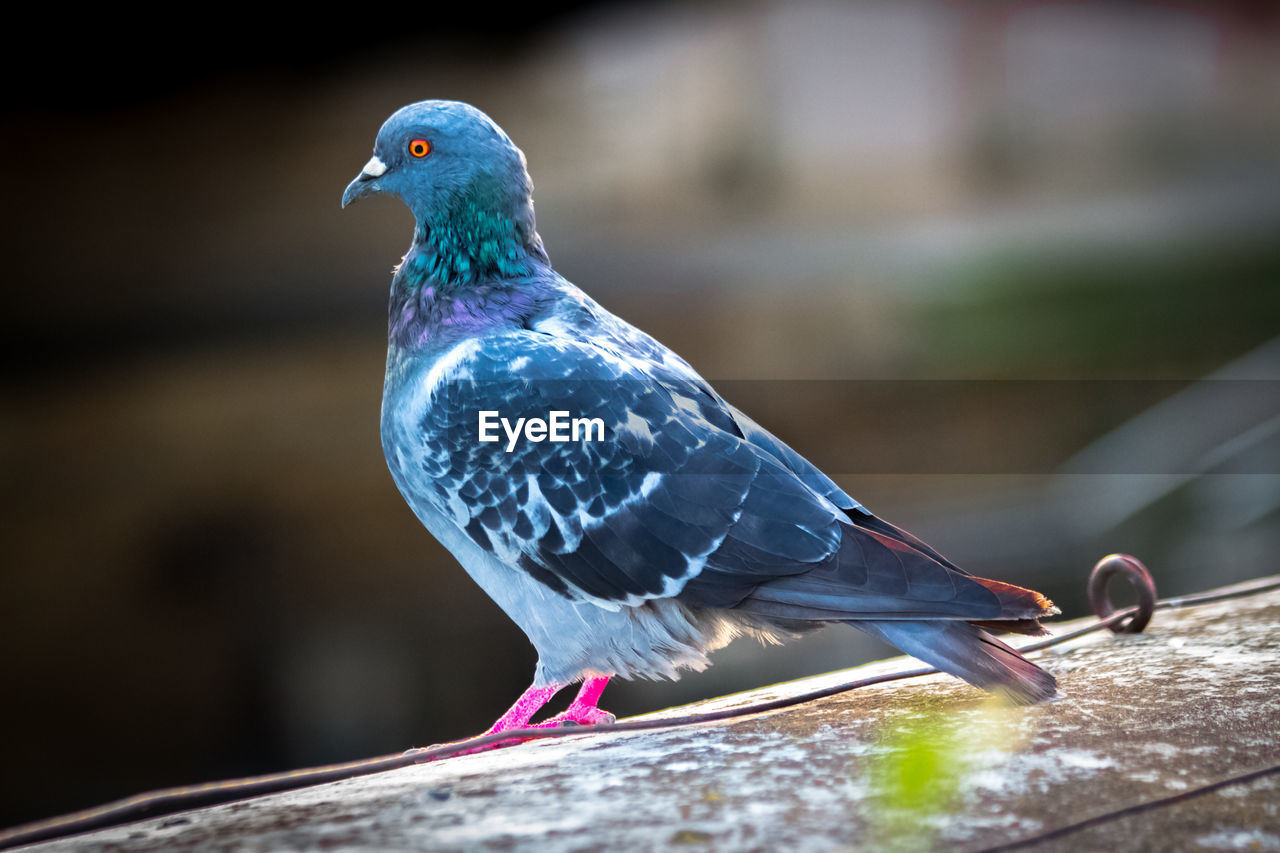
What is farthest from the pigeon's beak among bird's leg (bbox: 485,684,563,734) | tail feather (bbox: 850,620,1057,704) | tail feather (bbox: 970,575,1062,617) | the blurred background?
the blurred background

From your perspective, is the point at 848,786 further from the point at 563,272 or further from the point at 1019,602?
the point at 563,272

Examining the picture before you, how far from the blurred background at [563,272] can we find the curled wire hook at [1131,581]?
4045 millimetres

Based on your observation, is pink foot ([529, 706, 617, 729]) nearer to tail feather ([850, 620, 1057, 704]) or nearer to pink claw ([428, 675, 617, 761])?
pink claw ([428, 675, 617, 761])

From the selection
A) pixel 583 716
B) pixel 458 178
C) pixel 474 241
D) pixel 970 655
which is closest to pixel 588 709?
pixel 583 716

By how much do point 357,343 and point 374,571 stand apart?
6.06 ft

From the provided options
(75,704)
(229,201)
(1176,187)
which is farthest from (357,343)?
(1176,187)

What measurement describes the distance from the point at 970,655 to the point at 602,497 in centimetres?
90

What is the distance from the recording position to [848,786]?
1.96 metres

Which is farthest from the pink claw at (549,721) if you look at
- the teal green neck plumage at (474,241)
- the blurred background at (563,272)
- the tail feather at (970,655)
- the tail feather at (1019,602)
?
the blurred background at (563,272)

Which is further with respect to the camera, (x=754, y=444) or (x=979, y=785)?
(x=754, y=444)

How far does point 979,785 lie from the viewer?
194 cm

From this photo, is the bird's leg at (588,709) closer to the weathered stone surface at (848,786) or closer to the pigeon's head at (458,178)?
the weathered stone surface at (848,786)

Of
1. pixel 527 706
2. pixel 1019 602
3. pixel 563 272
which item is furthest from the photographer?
pixel 563 272

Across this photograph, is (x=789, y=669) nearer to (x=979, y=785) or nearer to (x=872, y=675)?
(x=872, y=675)
